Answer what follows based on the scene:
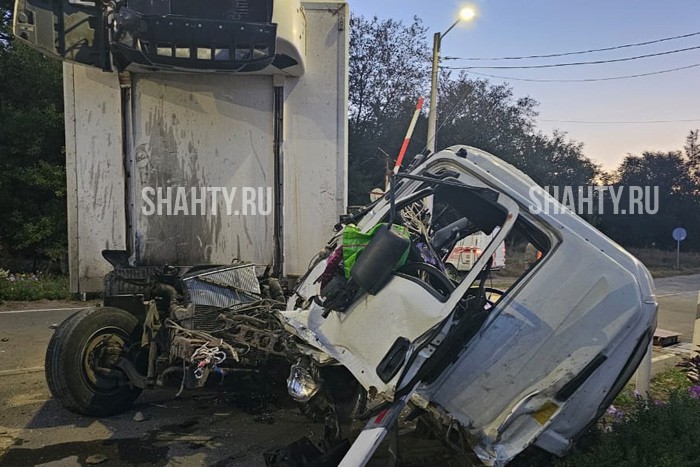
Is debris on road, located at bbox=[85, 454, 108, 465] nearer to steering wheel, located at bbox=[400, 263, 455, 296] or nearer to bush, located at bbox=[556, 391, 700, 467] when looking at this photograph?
steering wheel, located at bbox=[400, 263, 455, 296]

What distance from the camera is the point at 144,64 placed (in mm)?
4473

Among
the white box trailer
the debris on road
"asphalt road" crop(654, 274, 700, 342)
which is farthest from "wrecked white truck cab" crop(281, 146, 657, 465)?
"asphalt road" crop(654, 274, 700, 342)

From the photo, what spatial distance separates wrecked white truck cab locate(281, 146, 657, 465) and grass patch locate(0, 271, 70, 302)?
9.30 meters

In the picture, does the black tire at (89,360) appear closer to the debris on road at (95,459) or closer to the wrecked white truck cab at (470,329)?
the debris on road at (95,459)

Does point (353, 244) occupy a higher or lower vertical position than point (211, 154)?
lower

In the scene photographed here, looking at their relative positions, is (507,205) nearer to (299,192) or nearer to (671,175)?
(299,192)

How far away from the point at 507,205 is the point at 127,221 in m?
3.46

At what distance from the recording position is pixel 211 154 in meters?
4.93

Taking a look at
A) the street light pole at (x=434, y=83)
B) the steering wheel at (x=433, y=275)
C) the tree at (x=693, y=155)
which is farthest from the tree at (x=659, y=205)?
the steering wheel at (x=433, y=275)

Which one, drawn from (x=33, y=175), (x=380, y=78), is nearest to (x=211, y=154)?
(x=33, y=175)

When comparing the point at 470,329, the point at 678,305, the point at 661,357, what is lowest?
the point at 678,305

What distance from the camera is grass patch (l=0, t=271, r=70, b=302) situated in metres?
10.2

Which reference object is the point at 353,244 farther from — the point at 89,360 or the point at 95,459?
the point at 89,360

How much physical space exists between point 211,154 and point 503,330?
3.22m
